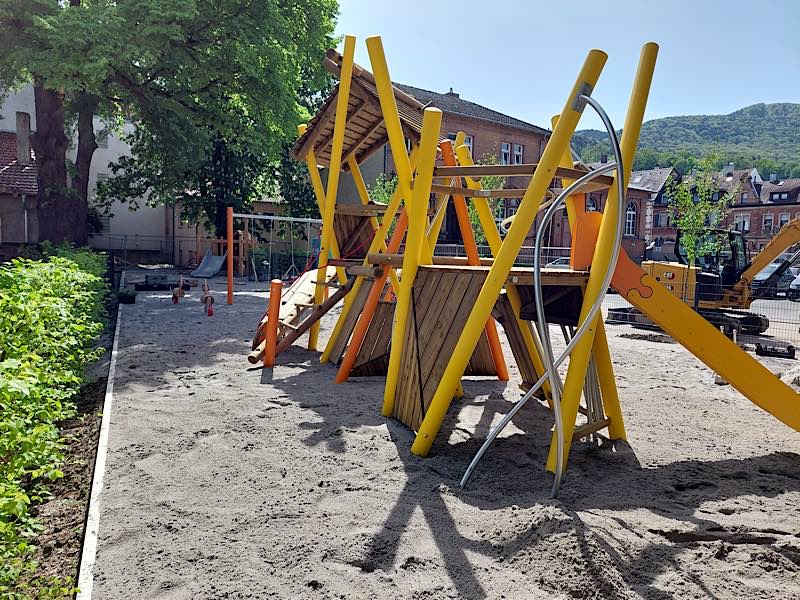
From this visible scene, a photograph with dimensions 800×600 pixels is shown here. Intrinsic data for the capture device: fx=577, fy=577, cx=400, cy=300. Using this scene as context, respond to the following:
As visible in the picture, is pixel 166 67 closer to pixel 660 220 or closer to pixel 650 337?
pixel 650 337

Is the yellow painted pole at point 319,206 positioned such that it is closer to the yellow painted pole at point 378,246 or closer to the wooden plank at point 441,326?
the yellow painted pole at point 378,246

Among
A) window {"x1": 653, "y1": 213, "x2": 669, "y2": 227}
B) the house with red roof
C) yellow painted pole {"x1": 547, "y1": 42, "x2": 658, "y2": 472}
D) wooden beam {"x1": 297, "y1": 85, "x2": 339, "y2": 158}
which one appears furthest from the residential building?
yellow painted pole {"x1": 547, "y1": 42, "x2": 658, "y2": 472}

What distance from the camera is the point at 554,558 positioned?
2578mm

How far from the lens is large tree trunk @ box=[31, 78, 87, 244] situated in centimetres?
1619

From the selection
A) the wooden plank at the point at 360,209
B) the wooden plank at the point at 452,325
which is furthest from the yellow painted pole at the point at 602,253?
the wooden plank at the point at 360,209

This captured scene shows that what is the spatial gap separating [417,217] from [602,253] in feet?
5.00

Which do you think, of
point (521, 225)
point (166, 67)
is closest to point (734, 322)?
point (521, 225)

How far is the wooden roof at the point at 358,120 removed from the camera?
6.22 meters

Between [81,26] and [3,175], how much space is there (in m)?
17.5

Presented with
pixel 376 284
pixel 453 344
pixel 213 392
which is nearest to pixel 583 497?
pixel 453 344

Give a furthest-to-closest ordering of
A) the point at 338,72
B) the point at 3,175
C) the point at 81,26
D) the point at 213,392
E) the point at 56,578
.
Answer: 1. the point at 3,175
2. the point at 81,26
3. the point at 338,72
4. the point at 213,392
5. the point at 56,578

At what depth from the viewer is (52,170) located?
16.4 meters

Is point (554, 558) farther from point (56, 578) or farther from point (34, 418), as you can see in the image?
point (34, 418)

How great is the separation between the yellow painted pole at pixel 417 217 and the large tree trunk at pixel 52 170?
1538 centimetres
